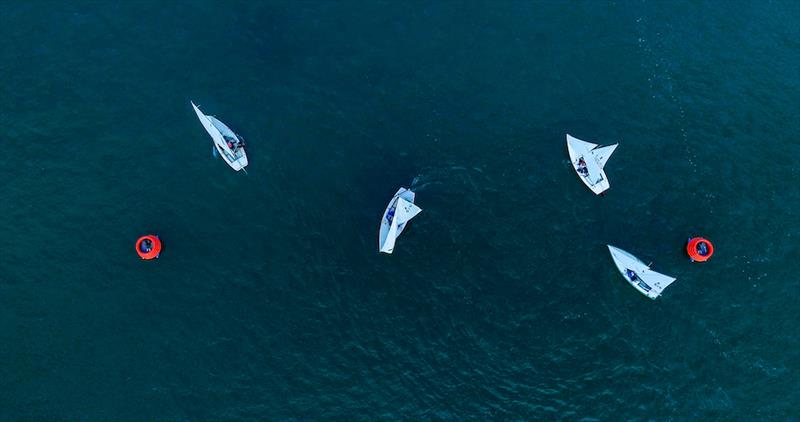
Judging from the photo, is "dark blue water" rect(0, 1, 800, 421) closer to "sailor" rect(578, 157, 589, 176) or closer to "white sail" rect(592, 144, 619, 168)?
"sailor" rect(578, 157, 589, 176)

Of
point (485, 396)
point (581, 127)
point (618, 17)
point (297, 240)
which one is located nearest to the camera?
point (485, 396)

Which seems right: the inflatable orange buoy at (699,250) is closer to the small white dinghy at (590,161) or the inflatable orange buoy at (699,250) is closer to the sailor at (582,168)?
the small white dinghy at (590,161)

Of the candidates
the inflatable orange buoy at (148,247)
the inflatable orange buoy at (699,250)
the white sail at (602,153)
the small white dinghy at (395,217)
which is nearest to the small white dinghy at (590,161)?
the white sail at (602,153)

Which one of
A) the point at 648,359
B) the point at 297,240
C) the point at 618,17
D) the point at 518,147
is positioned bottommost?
the point at 297,240

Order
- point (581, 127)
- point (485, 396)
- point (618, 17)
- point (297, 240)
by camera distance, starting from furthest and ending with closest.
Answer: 1. point (618, 17)
2. point (581, 127)
3. point (297, 240)
4. point (485, 396)

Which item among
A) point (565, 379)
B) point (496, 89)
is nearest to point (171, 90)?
point (496, 89)

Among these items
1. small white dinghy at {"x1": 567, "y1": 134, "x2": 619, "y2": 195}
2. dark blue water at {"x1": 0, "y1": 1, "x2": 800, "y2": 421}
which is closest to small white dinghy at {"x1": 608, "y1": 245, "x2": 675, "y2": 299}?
dark blue water at {"x1": 0, "y1": 1, "x2": 800, "y2": 421}

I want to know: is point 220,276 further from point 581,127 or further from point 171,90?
point 581,127

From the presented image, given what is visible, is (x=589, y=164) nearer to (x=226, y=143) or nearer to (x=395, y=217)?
(x=395, y=217)
